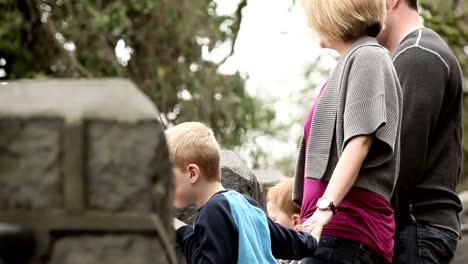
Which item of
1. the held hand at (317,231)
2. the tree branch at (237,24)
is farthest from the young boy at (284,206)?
the tree branch at (237,24)

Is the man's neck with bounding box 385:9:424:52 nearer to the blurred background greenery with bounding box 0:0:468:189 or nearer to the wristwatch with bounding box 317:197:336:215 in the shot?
the wristwatch with bounding box 317:197:336:215

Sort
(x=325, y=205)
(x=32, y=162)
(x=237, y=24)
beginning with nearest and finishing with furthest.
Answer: (x=32, y=162) → (x=325, y=205) → (x=237, y=24)

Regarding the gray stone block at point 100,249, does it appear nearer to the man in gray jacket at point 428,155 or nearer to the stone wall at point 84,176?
the stone wall at point 84,176

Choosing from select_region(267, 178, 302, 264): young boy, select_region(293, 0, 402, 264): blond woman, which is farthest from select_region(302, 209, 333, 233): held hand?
select_region(267, 178, 302, 264): young boy

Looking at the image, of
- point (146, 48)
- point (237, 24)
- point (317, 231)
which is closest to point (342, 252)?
point (317, 231)

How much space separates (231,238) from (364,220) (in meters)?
0.43

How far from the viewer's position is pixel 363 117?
3768mm

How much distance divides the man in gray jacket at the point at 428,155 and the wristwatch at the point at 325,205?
1.30 feet

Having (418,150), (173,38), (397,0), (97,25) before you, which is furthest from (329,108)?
(173,38)

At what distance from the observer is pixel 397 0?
14.1 feet

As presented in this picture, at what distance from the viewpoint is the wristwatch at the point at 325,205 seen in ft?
12.2

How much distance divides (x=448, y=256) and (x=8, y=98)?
231cm

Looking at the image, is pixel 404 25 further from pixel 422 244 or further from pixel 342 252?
pixel 342 252

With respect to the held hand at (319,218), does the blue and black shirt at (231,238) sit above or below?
below
